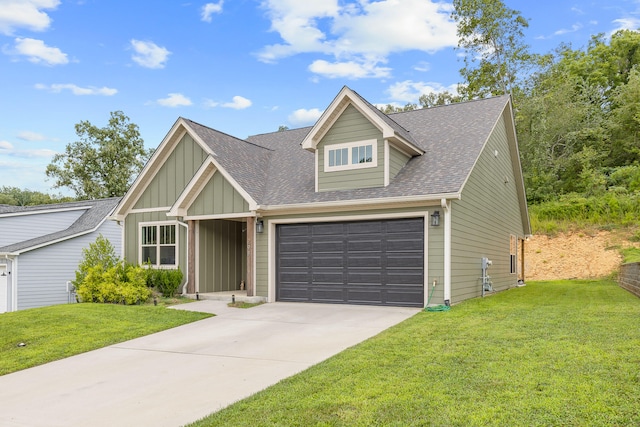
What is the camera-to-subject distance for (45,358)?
770 cm

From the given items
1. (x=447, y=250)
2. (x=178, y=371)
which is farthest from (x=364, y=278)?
(x=178, y=371)

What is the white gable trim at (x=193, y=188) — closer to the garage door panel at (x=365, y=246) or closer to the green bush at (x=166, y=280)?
the green bush at (x=166, y=280)

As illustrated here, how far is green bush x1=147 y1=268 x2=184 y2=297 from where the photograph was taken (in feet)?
47.1

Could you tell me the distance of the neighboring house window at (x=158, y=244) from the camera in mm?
15250

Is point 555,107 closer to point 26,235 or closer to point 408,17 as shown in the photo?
point 408,17

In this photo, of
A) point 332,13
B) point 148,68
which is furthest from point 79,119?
point 332,13

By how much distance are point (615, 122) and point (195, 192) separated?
94.5 feet

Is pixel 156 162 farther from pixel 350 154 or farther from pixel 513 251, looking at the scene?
pixel 513 251

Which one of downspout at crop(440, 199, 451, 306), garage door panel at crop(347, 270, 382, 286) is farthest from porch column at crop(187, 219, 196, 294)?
downspout at crop(440, 199, 451, 306)

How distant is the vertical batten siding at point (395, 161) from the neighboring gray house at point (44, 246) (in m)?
14.8

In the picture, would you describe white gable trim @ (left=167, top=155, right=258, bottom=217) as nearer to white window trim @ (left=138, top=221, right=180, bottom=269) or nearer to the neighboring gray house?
white window trim @ (left=138, top=221, right=180, bottom=269)

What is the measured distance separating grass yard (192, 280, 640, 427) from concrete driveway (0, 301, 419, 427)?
0.58 m

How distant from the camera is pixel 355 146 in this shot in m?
13.1

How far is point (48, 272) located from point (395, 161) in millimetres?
16344
